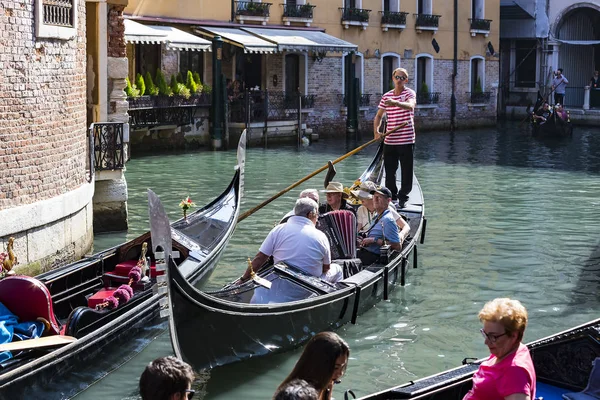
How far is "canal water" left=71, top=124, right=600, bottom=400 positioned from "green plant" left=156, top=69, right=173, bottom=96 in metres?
0.82

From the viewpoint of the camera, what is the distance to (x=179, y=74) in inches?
583

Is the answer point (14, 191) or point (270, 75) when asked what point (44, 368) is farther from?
point (270, 75)

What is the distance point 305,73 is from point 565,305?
11.4m

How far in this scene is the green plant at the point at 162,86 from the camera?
1394cm

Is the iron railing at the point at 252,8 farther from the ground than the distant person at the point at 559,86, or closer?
farther from the ground

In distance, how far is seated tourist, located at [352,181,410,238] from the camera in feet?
19.5

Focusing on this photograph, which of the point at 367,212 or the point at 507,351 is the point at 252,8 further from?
the point at 507,351

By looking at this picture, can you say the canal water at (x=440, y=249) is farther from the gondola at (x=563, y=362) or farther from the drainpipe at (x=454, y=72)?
the drainpipe at (x=454, y=72)

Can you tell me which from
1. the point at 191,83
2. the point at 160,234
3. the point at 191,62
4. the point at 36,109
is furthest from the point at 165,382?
the point at 191,62

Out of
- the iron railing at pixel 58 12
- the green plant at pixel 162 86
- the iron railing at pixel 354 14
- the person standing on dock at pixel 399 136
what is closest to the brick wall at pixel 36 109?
the iron railing at pixel 58 12

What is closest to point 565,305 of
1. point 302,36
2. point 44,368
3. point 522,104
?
point 44,368

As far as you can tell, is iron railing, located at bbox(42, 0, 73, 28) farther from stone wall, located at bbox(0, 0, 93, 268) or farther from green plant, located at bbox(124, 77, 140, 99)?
green plant, located at bbox(124, 77, 140, 99)

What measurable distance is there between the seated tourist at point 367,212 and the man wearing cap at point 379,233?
7 cm

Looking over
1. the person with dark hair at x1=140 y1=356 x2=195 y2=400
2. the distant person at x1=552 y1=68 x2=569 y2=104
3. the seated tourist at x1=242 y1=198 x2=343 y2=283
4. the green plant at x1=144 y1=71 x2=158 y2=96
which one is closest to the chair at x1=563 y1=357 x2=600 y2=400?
the person with dark hair at x1=140 y1=356 x2=195 y2=400
